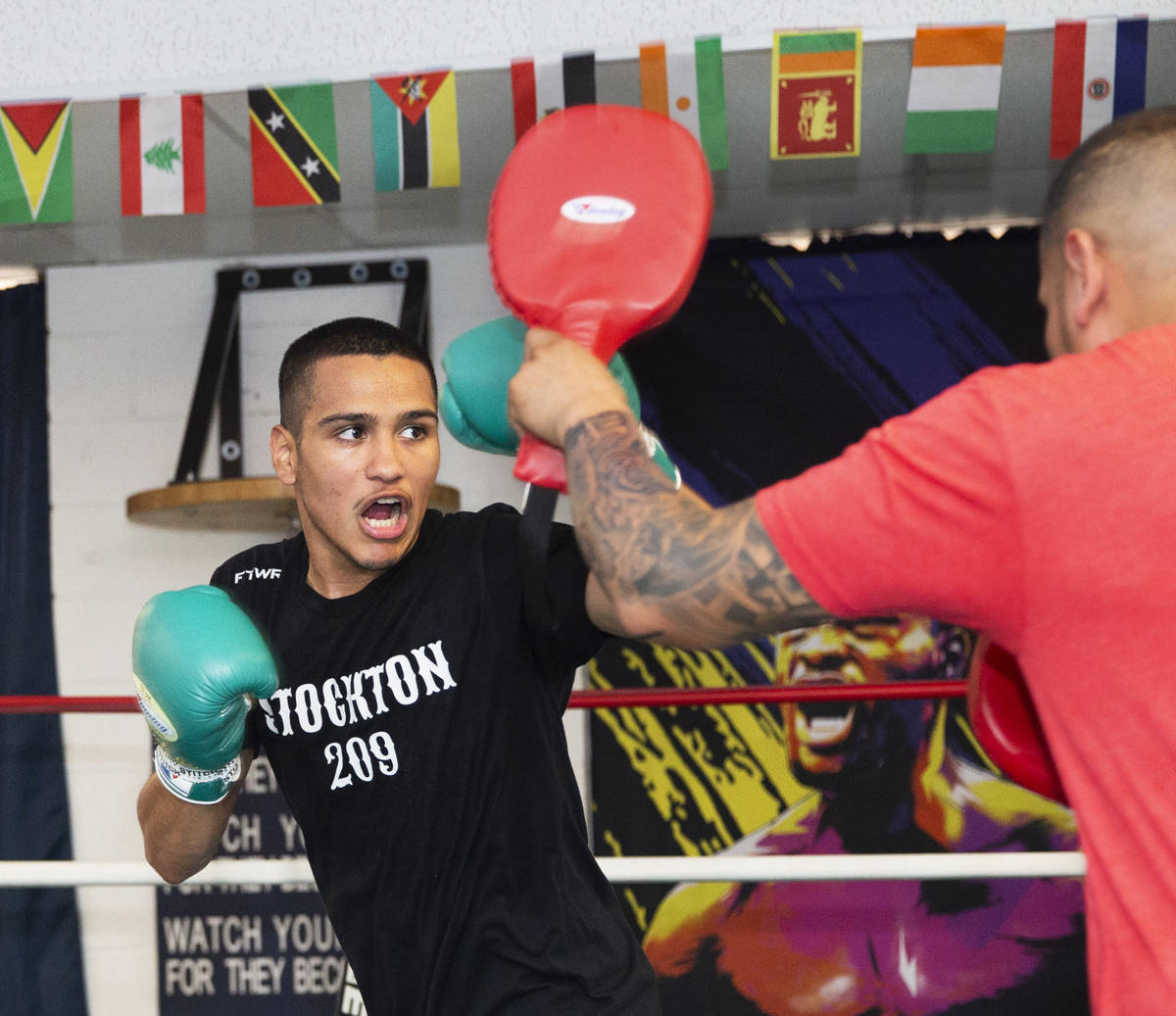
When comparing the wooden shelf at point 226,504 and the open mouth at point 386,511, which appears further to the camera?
the wooden shelf at point 226,504

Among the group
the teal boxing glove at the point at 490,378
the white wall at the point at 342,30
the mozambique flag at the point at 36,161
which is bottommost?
the teal boxing glove at the point at 490,378

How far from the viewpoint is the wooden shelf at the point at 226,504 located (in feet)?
8.60

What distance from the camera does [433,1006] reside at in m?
1.12

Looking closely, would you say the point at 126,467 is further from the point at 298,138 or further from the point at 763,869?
the point at 763,869

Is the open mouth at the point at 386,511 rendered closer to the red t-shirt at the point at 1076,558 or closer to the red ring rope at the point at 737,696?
the red ring rope at the point at 737,696

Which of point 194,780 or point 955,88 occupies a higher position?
point 955,88

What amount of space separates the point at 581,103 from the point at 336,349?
3.10 feet

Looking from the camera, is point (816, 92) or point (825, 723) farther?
point (825, 723)

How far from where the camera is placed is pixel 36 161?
6.85 feet

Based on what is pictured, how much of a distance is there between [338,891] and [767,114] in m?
1.71

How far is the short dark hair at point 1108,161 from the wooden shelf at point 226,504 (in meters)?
1.96

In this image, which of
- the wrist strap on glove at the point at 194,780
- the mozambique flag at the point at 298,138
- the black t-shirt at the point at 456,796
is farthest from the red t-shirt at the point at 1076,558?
the mozambique flag at the point at 298,138

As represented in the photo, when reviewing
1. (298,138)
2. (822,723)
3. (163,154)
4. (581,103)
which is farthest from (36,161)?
(822,723)

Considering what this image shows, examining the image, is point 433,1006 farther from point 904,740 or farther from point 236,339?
point 236,339
